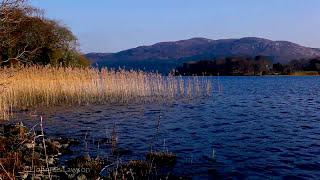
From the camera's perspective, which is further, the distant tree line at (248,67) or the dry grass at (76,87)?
the distant tree line at (248,67)

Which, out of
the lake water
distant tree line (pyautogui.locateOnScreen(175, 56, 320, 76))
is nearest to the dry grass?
the lake water

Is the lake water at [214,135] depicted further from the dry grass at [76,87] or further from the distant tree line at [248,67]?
the distant tree line at [248,67]

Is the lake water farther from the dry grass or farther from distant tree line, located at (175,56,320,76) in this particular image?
distant tree line, located at (175,56,320,76)

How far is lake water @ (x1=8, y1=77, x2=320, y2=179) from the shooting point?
489 inches

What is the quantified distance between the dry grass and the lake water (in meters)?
2.30

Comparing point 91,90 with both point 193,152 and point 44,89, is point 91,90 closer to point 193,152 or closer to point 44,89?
point 44,89

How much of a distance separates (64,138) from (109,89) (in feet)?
52.3

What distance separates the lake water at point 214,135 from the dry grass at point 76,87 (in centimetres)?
230

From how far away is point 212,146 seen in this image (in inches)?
607

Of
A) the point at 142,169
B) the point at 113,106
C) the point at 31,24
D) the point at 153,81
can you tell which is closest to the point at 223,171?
the point at 142,169

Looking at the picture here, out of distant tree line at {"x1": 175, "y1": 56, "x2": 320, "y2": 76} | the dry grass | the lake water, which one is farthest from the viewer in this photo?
distant tree line at {"x1": 175, "y1": 56, "x2": 320, "y2": 76}

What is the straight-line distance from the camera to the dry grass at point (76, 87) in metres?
27.4

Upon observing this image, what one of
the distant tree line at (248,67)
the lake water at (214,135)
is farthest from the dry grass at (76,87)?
the distant tree line at (248,67)

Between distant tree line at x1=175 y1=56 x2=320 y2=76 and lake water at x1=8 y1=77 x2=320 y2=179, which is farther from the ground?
distant tree line at x1=175 y1=56 x2=320 y2=76
